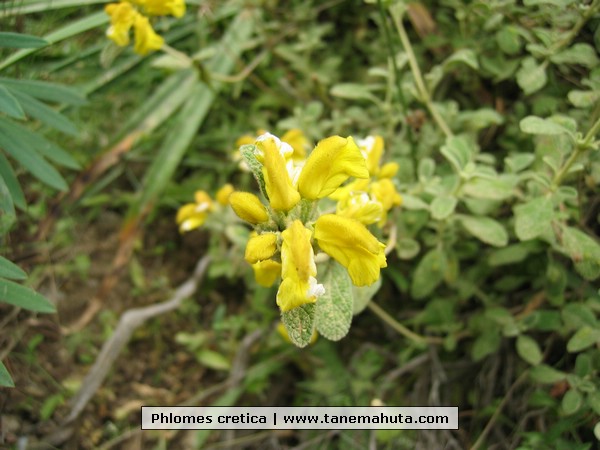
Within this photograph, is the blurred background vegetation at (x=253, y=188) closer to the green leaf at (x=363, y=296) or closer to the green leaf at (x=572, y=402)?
the green leaf at (x=572, y=402)

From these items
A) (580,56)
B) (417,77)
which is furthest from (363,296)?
(580,56)

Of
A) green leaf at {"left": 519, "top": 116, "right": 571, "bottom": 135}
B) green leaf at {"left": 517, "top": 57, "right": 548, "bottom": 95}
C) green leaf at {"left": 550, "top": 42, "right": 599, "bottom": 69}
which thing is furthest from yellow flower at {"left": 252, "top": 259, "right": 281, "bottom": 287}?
green leaf at {"left": 550, "top": 42, "right": 599, "bottom": 69}

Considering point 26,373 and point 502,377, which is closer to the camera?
point 502,377

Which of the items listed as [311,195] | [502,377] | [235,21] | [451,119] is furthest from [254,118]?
[502,377]

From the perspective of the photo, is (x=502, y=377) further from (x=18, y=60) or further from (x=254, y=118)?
(x=18, y=60)

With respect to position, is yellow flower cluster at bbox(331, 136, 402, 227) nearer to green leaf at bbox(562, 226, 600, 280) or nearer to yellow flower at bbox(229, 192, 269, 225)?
yellow flower at bbox(229, 192, 269, 225)

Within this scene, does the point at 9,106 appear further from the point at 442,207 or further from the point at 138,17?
the point at 442,207
